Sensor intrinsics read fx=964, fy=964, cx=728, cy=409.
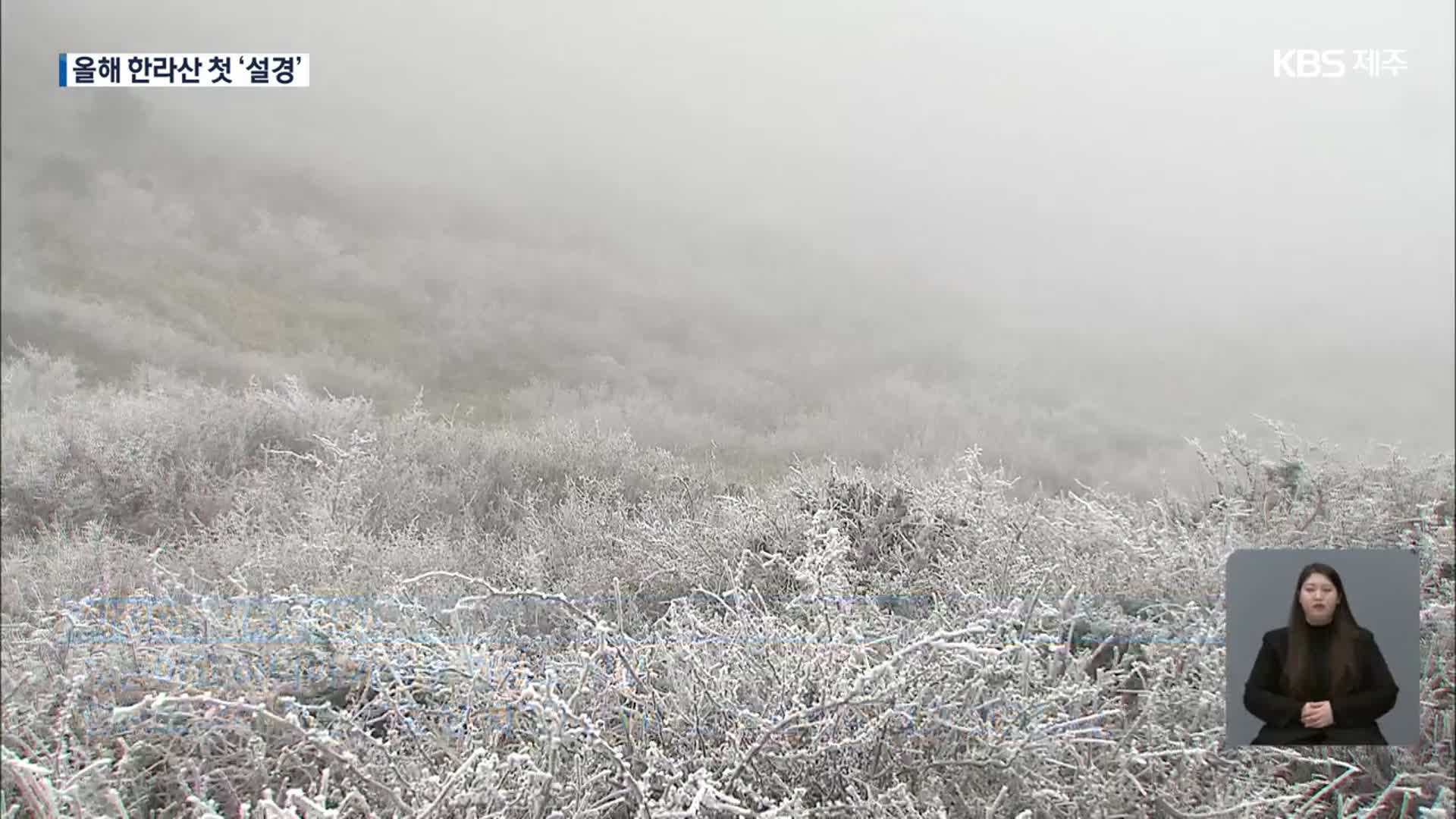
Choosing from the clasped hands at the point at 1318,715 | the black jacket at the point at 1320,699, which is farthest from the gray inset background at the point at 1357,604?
the clasped hands at the point at 1318,715

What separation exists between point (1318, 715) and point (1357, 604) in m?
0.30

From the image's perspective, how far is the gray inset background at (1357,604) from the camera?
7.00ft

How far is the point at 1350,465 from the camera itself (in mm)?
3234

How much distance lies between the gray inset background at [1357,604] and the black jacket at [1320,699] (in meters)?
0.02

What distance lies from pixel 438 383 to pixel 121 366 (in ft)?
3.55

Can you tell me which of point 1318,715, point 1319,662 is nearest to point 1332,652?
point 1319,662

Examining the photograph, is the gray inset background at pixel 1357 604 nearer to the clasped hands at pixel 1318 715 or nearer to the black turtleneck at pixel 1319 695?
the black turtleneck at pixel 1319 695

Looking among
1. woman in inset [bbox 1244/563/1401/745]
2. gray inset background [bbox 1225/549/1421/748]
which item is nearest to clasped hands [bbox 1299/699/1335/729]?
woman in inset [bbox 1244/563/1401/745]

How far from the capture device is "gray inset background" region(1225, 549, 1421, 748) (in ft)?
7.00

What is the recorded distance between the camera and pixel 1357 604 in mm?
2252

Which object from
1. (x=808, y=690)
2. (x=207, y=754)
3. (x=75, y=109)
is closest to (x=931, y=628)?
(x=808, y=690)

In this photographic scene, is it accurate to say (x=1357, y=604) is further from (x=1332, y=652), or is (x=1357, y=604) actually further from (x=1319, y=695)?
(x=1319, y=695)

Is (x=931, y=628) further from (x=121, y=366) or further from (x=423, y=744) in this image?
(x=121, y=366)

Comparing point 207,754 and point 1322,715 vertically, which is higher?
point 207,754
